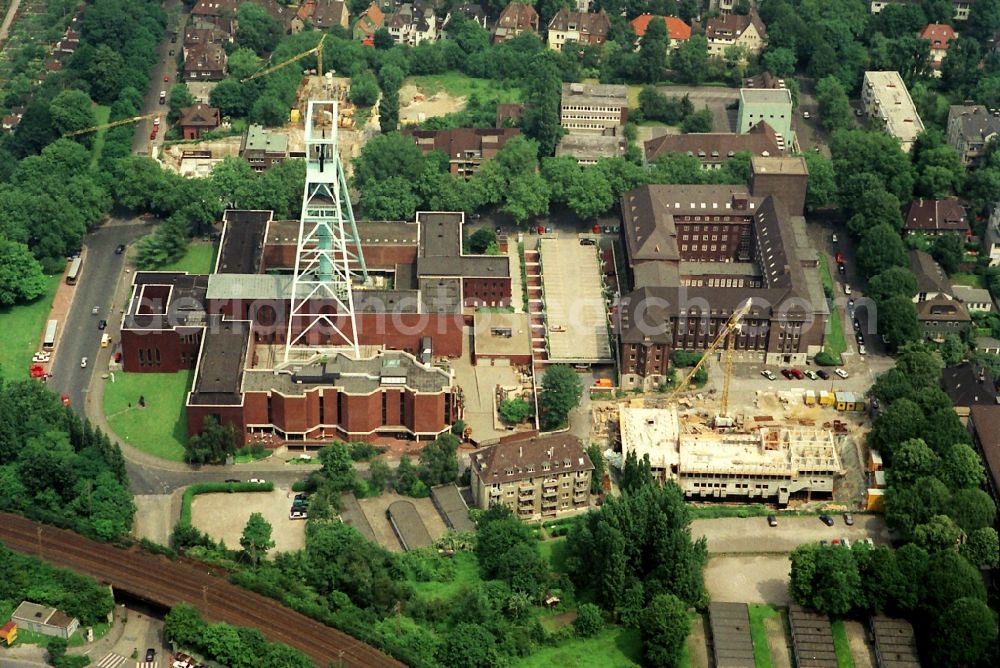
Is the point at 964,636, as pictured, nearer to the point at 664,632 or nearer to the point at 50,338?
the point at 664,632

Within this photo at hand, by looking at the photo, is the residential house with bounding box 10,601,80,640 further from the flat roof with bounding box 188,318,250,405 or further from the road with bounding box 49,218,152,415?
the road with bounding box 49,218,152,415

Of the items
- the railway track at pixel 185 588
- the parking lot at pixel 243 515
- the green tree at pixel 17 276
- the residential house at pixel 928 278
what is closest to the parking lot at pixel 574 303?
the residential house at pixel 928 278

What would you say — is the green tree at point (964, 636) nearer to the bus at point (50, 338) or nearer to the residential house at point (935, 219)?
the residential house at point (935, 219)

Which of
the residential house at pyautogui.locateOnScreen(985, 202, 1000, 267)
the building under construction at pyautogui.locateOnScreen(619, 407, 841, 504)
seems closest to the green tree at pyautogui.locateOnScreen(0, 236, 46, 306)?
the building under construction at pyautogui.locateOnScreen(619, 407, 841, 504)

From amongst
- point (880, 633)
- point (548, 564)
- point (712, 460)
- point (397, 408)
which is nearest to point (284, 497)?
point (397, 408)

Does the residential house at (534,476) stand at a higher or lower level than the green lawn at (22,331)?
lower

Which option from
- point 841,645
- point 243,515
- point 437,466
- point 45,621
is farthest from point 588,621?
point 45,621
